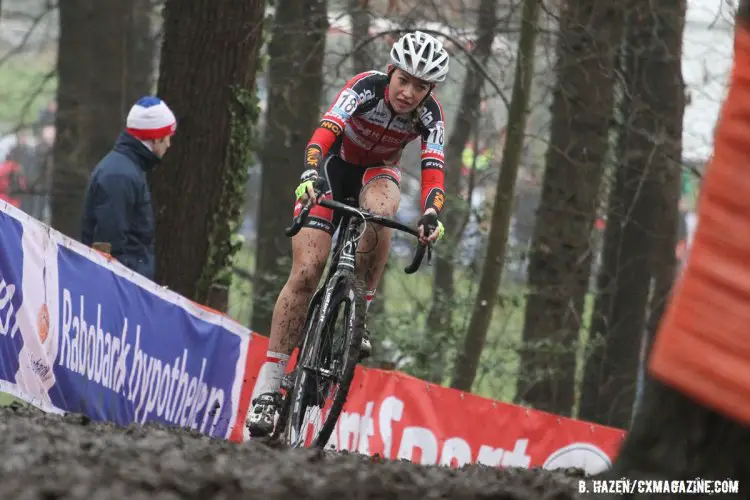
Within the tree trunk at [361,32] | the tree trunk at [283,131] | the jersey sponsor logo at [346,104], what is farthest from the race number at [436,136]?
the tree trunk at [283,131]

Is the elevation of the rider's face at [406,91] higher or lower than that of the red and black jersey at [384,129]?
higher

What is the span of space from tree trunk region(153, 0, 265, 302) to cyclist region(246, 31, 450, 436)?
11.1ft

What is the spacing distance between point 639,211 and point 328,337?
11.3 metres

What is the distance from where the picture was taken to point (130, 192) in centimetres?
987

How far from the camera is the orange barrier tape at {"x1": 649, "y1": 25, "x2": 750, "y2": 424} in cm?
468

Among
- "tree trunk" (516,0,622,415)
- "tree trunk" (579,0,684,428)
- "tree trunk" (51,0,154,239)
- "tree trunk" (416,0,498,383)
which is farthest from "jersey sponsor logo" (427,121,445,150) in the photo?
"tree trunk" (51,0,154,239)

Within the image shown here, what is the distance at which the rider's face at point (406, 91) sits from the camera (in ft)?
26.9

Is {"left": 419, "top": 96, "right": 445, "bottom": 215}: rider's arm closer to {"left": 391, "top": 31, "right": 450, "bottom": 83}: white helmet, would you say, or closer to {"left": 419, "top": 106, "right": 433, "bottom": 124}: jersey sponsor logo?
{"left": 419, "top": 106, "right": 433, "bottom": 124}: jersey sponsor logo

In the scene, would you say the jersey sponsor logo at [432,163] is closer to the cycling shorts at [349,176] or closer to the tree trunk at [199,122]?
the cycling shorts at [349,176]

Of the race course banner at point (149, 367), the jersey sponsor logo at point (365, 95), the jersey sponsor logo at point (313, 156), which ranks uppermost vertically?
the jersey sponsor logo at point (365, 95)

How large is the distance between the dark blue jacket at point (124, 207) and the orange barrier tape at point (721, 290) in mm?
5663

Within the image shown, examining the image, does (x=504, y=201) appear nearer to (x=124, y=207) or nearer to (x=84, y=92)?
(x=124, y=207)

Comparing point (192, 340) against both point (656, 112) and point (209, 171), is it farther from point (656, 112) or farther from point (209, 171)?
point (656, 112)

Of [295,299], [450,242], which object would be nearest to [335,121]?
[295,299]
